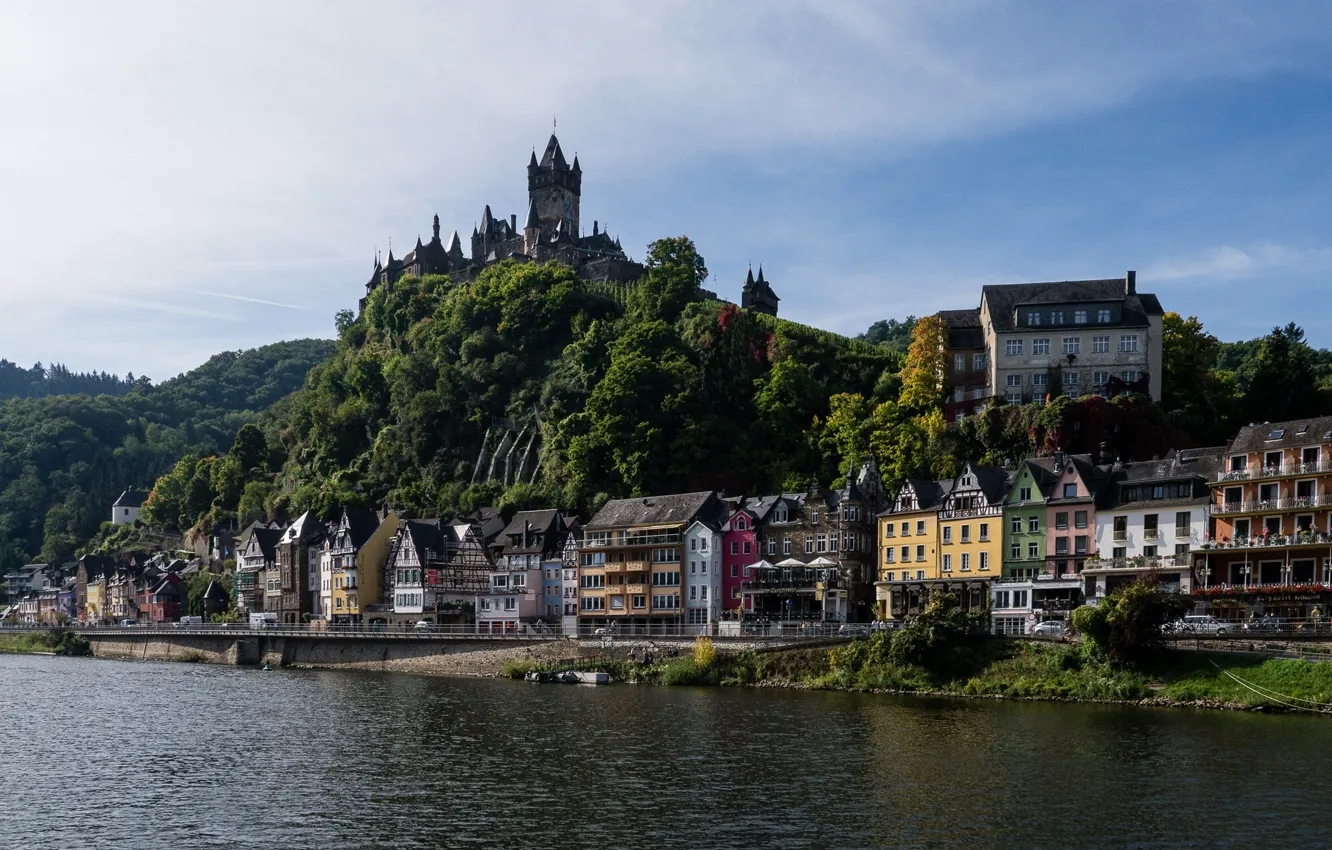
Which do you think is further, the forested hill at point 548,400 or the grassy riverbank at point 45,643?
the grassy riverbank at point 45,643

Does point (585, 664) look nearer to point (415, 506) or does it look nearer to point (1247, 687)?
point (1247, 687)

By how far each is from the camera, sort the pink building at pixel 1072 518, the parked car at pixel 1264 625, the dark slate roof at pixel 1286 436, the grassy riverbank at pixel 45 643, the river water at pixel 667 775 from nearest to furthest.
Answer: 1. the river water at pixel 667 775
2. the parked car at pixel 1264 625
3. the dark slate roof at pixel 1286 436
4. the pink building at pixel 1072 518
5. the grassy riverbank at pixel 45 643

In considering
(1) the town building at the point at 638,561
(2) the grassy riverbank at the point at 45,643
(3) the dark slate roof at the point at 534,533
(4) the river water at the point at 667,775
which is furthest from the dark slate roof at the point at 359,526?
(4) the river water at the point at 667,775

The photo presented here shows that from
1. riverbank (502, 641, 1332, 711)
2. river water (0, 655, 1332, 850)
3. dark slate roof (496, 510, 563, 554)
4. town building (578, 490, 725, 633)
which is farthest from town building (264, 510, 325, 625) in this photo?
river water (0, 655, 1332, 850)

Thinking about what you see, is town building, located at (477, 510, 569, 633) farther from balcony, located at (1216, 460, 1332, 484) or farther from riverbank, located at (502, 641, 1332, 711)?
balcony, located at (1216, 460, 1332, 484)

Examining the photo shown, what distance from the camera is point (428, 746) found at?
2131 inches

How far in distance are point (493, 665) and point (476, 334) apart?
73.4 m

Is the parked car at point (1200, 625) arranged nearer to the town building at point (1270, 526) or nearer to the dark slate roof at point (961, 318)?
the town building at point (1270, 526)

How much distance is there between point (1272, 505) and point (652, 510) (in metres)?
44.4

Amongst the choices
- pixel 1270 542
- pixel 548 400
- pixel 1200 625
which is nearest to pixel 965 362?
pixel 1270 542

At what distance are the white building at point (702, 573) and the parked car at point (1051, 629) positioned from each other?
2716 cm

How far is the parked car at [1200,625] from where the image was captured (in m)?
65.9

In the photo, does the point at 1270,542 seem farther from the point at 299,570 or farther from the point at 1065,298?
the point at 299,570

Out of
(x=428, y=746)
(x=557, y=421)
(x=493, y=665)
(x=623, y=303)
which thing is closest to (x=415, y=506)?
(x=557, y=421)
